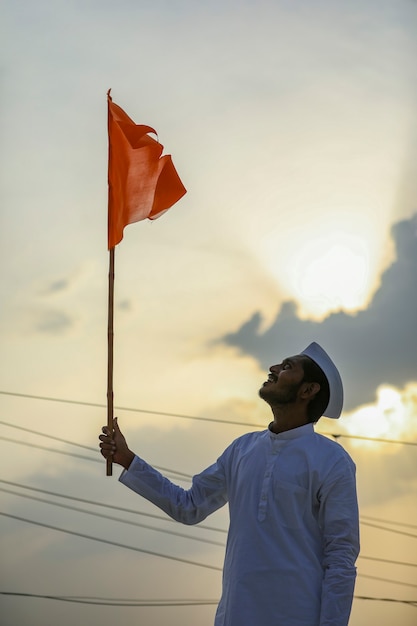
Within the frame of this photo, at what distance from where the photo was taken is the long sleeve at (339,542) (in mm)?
3502

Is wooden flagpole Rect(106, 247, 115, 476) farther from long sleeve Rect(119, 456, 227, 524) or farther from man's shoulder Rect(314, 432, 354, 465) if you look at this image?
man's shoulder Rect(314, 432, 354, 465)

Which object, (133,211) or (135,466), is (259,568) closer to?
(135,466)

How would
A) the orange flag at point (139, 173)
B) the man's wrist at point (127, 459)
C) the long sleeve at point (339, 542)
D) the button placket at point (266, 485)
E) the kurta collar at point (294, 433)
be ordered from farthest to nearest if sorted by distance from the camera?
the orange flag at point (139, 173)
the man's wrist at point (127, 459)
the kurta collar at point (294, 433)
the button placket at point (266, 485)
the long sleeve at point (339, 542)

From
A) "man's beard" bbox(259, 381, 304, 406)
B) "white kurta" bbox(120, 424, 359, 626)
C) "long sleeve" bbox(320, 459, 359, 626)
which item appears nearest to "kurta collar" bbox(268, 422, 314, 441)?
"white kurta" bbox(120, 424, 359, 626)

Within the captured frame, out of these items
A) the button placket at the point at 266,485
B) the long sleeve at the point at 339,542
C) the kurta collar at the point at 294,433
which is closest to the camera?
the long sleeve at the point at 339,542

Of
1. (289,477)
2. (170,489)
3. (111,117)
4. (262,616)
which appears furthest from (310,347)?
(111,117)

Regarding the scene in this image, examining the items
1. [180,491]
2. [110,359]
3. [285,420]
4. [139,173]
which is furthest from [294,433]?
[139,173]

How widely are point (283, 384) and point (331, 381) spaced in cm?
22

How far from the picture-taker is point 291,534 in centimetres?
369

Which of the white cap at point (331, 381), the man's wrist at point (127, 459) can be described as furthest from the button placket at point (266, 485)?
the man's wrist at point (127, 459)

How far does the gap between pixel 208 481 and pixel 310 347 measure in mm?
746

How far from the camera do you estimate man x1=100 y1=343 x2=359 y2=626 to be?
11.8 ft

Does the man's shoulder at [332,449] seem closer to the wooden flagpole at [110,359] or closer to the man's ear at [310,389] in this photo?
the man's ear at [310,389]

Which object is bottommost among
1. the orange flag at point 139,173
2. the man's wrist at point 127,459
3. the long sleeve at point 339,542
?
the long sleeve at point 339,542
